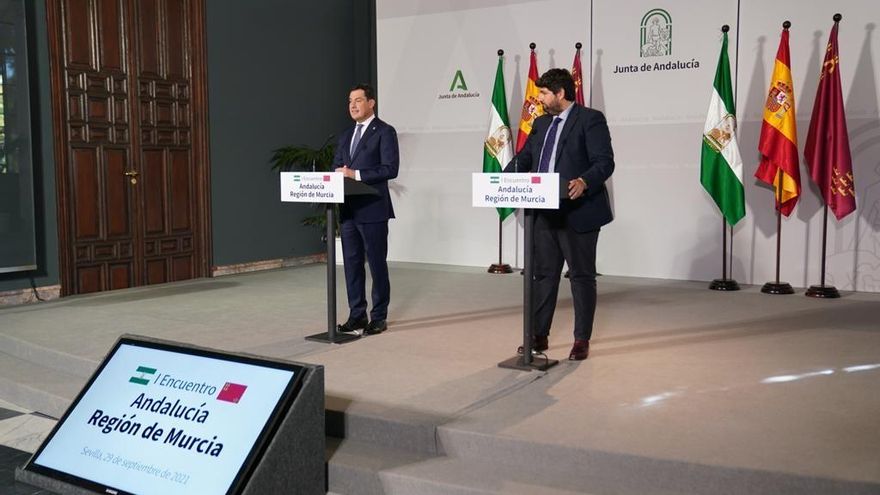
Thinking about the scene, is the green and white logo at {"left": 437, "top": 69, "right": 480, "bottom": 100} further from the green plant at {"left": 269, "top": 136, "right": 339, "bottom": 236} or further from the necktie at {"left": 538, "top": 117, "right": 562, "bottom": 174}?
the necktie at {"left": 538, "top": 117, "right": 562, "bottom": 174}

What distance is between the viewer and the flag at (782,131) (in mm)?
6113

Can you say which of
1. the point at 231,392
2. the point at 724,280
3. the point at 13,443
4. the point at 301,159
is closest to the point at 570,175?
the point at 231,392

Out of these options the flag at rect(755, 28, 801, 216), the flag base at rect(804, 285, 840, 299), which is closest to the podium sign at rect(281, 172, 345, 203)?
the flag at rect(755, 28, 801, 216)

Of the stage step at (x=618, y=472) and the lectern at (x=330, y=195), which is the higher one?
the lectern at (x=330, y=195)

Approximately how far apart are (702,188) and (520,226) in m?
1.77

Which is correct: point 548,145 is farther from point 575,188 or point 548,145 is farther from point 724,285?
point 724,285

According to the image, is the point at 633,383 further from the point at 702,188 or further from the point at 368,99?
the point at 702,188

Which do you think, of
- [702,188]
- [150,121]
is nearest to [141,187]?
[150,121]

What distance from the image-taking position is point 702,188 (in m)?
6.82

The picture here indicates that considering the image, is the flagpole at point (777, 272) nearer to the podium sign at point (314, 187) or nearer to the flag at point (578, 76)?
the flag at point (578, 76)

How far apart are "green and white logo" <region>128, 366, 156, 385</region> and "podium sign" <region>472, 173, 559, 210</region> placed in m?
1.58

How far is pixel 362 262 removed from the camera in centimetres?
473

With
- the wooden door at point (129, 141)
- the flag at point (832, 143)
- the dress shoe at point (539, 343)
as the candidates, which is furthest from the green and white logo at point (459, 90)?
the dress shoe at point (539, 343)

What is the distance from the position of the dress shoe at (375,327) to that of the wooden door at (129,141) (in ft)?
9.83
